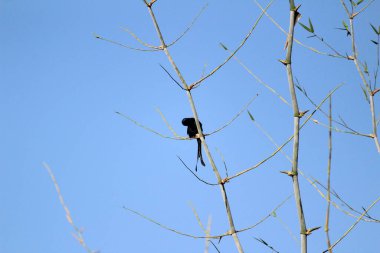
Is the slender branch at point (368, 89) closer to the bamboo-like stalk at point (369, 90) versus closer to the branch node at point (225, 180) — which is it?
the bamboo-like stalk at point (369, 90)

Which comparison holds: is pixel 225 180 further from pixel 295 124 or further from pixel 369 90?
pixel 369 90

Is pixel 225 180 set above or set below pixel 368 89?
below

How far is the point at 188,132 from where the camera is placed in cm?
291

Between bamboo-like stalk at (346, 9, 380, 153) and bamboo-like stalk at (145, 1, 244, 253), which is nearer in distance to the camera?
bamboo-like stalk at (145, 1, 244, 253)

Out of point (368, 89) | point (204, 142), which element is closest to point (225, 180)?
point (204, 142)

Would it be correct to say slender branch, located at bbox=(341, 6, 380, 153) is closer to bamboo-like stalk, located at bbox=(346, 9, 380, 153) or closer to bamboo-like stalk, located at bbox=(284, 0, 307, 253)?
bamboo-like stalk, located at bbox=(346, 9, 380, 153)

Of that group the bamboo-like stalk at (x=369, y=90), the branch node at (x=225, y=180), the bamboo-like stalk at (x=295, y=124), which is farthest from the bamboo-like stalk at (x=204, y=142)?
the bamboo-like stalk at (x=369, y=90)

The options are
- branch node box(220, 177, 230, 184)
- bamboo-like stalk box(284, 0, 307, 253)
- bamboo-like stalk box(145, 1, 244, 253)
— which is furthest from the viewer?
branch node box(220, 177, 230, 184)

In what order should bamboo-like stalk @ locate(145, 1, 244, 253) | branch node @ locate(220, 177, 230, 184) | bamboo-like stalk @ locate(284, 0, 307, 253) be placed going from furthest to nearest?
branch node @ locate(220, 177, 230, 184) < bamboo-like stalk @ locate(145, 1, 244, 253) < bamboo-like stalk @ locate(284, 0, 307, 253)

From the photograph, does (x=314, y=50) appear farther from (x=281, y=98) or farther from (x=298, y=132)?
(x=298, y=132)

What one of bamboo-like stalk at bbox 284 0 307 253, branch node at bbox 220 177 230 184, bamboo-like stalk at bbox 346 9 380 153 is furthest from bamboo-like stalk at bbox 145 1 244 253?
bamboo-like stalk at bbox 346 9 380 153

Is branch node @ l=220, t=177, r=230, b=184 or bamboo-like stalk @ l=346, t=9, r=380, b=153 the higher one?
bamboo-like stalk @ l=346, t=9, r=380, b=153

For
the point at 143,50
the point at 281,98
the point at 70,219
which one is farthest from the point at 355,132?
the point at 70,219

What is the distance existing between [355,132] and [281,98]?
849mm
